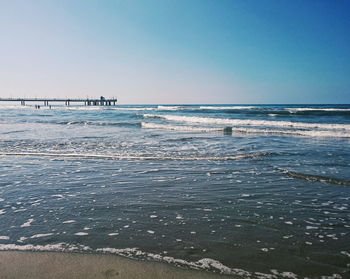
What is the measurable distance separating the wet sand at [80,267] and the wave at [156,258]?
75 millimetres

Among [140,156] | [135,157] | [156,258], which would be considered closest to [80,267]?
[156,258]

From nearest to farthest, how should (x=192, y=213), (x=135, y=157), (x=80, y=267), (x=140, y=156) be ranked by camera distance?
(x=80, y=267) → (x=192, y=213) → (x=135, y=157) → (x=140, y=156)

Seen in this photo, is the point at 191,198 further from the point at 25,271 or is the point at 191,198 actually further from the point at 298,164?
the point at 298,164

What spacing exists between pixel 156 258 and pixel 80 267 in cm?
75

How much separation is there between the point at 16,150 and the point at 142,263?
368 inches

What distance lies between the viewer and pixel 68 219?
379 centimetres

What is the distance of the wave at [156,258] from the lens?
8.25ft

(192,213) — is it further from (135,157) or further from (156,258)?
(135,157)

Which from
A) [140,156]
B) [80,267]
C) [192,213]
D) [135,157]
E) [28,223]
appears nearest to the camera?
[80,267]

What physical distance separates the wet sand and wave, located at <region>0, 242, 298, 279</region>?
7cm

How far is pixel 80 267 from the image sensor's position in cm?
262

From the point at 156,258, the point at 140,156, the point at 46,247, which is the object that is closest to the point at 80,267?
the point at 46,247

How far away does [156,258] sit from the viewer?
9.16 ft

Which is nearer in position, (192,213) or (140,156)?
(192,213)
